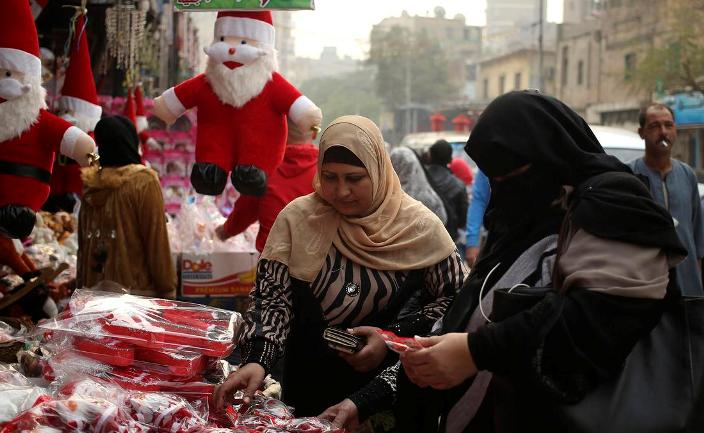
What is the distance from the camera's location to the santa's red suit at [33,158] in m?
3.44

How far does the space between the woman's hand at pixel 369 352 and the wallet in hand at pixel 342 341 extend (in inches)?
0.9

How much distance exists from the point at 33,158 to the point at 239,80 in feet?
3.51

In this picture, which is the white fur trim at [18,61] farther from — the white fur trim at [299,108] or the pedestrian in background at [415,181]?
the pedestrian in background at [415,181]

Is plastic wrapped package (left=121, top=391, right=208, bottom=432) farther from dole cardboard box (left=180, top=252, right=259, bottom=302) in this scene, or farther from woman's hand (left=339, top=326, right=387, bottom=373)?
dole cardboard box (left=180, top=252, right=259, bottom=302)

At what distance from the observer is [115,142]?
4418 mm

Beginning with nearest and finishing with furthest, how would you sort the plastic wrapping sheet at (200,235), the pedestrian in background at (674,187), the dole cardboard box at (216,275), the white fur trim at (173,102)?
1. the white fur trim at (173,102)
2. the pedestrian in background at (674,187)
3. the dole cardboard box at (216,275)
4. the plastic wrapping sheet at (200,235)

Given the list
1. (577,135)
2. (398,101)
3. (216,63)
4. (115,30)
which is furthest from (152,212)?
(398,101)

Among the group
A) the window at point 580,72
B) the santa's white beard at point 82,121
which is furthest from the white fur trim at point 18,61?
the window at point 580,72

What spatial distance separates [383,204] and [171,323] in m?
0.79

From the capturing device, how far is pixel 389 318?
2.62 meters

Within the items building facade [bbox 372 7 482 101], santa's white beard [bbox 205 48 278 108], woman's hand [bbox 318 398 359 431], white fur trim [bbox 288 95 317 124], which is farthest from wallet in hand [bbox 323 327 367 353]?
building facade [bbox 372 7 482 101]

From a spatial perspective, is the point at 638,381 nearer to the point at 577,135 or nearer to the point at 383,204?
the point at 577,135

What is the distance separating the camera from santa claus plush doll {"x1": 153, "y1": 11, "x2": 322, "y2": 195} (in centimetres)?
400

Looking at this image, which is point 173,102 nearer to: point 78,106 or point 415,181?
point 78,106
